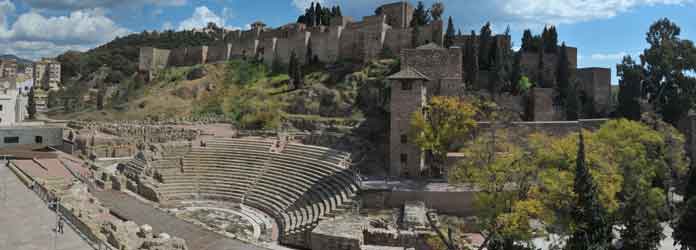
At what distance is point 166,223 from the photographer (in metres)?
18.1

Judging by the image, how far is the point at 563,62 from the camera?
31719 millimetres

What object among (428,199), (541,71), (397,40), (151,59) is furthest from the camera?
(151,59)

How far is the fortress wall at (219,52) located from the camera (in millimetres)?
54406

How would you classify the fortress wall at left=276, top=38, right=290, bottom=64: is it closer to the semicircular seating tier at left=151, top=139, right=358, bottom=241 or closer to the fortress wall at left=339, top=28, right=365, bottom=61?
the fortress wall at left=339, top=28, right=365, bottom=61

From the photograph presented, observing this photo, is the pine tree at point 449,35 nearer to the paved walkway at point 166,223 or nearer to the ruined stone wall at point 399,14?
the ruined stone wall at point 399,14

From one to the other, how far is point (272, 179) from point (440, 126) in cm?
870

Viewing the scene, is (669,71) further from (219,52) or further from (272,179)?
(219,52)

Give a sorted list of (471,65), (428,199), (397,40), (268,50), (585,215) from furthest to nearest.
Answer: (268,50) < (397,40) < (471,65) < (428,199) < (585,215)

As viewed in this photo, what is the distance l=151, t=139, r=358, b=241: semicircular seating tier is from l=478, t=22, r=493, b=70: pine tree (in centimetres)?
1304

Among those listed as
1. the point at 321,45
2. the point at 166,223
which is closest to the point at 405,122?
the point at 166,223

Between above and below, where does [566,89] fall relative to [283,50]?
below

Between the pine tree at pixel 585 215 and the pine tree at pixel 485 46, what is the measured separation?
18.2 meters

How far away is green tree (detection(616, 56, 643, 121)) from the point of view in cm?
2920

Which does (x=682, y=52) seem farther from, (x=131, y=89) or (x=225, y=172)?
(x=131, y=89)
